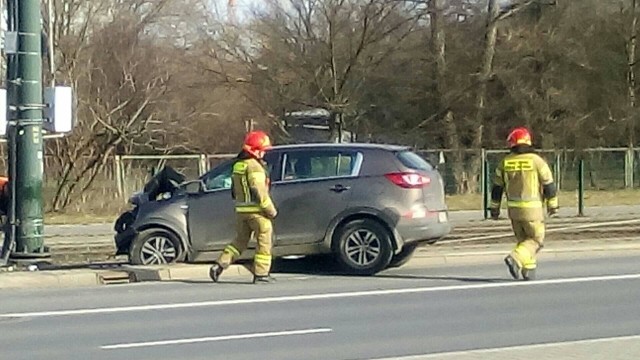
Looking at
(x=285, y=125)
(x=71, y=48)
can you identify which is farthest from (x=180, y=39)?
(x=71, y=48)

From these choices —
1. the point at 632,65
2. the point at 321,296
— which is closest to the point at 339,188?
the point at 321,296

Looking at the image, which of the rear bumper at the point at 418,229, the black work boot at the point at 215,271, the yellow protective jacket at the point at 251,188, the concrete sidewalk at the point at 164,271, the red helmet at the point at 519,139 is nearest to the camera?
the yellow protective jacket at the point at 251,188

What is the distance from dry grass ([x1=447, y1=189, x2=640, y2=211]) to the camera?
114ft

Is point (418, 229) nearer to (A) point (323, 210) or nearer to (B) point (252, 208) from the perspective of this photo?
(A) point (323, 210)

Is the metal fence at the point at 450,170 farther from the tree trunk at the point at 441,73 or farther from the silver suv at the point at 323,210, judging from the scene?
the silver suv at the point at 323,210

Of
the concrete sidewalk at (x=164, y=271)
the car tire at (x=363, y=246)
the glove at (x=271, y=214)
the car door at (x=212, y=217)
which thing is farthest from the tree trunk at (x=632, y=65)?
the glove at (x=271, y=214)

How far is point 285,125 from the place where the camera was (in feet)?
142

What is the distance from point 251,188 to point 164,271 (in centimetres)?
185

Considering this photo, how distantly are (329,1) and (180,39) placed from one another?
5728 millimetres

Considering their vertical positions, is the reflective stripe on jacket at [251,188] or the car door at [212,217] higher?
the reflective stripe on jacket at [251,188]

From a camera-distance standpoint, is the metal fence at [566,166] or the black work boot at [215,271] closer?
the black work boot at [215,271]

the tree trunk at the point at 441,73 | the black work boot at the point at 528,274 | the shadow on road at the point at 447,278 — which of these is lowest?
the shadow on road at the point at 447,278

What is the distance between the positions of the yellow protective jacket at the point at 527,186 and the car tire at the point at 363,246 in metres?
1.73

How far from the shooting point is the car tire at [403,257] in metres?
16.7
